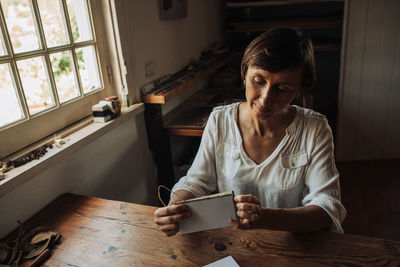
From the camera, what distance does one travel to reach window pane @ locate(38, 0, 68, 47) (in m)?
1.38

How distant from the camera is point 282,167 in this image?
1.24 metres

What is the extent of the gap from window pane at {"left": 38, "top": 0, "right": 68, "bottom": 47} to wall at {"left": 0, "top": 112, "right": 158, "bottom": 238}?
0.52m

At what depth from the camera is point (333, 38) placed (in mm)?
3332

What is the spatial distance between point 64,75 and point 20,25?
0.30 m

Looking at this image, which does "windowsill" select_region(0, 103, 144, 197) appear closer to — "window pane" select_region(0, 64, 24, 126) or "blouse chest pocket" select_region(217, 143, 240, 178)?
"window pane" select_region(0, 64, 24, 126)

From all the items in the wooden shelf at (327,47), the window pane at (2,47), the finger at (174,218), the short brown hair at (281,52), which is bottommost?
the finger at (174,218)

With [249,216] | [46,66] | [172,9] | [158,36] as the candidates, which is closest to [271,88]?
[249,216]

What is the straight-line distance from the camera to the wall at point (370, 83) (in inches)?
105

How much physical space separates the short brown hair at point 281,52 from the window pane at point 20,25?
928 mm

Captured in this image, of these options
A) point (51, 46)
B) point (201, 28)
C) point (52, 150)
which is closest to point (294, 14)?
point (201, 28)

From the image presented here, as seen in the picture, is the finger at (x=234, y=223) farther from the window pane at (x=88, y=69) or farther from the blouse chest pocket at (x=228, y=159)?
Result: the window pane at (x=88, y=69)

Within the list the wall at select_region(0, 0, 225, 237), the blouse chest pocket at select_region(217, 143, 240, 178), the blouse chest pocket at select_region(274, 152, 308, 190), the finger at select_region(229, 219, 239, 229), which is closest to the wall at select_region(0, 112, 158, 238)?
the wall at select_region(0, 0, 225, 237)

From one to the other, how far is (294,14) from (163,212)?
317 cm

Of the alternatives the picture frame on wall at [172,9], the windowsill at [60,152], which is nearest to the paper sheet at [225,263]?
the windowsill at [60,152]
